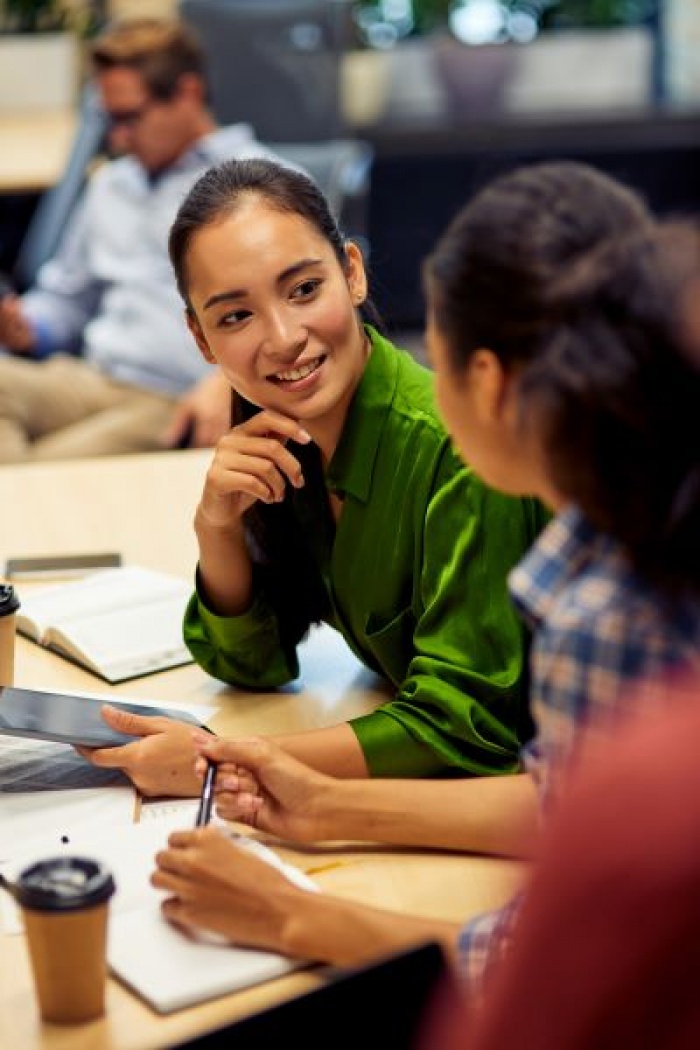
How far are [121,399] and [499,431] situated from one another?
8.88ft

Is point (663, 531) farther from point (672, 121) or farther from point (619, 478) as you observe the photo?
point (672, 121)

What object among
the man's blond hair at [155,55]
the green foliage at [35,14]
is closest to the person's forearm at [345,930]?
the man's blond hair at [155,55]

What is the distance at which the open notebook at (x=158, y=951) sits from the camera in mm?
1110

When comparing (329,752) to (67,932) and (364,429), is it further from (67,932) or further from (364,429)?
(67,932)

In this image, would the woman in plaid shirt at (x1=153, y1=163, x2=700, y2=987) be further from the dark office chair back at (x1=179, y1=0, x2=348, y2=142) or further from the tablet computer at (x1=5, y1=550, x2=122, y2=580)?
the dark office chair back at (x1=179, y1=0, x2=348, y2=142)

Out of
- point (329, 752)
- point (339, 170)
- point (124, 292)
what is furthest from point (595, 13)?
point (329, 752)

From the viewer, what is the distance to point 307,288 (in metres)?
1.58

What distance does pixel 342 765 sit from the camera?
145 cm

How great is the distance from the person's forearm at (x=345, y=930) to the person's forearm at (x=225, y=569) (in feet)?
1.94

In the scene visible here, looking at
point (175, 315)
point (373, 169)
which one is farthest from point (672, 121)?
point (175, 315)

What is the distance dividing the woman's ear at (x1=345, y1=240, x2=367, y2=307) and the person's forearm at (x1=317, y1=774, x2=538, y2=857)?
53 cm

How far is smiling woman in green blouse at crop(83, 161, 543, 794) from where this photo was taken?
1454 millimetres

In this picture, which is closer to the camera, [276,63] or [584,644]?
[584,644]

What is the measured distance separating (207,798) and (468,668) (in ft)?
0.93
